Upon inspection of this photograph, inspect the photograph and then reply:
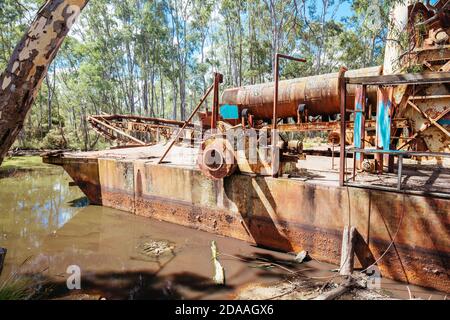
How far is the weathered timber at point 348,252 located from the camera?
468cm

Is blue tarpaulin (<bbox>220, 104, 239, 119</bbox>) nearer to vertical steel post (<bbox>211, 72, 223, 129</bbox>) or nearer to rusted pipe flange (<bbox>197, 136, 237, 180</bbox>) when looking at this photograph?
vertical steel post (<bbox>211, 72, 223, 129</bbox>)

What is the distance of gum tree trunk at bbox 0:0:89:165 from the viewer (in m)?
2.38

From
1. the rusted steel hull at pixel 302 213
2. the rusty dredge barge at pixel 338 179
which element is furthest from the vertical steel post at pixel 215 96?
the rusted steel hull at pixel 302 213

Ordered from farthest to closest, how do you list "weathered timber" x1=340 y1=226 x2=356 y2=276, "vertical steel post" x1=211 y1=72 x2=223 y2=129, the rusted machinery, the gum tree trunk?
the rusted machinery
"vertical steel post" x1=211 y1=72 x2=223 y2=129
"weathered timber" x1=340 y1=226 x2=356 y2=276
the gum tree trunk

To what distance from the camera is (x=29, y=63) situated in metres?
2.46

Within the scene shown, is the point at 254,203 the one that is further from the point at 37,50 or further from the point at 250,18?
the point at 250,18

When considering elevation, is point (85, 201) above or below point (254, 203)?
below

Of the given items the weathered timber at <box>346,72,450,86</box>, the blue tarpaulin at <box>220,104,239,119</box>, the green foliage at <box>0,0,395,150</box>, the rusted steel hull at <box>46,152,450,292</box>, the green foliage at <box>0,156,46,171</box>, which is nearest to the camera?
the weathered timber at <box>346,72,450,86</box>

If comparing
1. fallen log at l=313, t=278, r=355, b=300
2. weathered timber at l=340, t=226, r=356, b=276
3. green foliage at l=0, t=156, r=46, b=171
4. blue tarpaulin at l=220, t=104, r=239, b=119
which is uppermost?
blue tarpaulin at l=220, t=104, r=239, b=119

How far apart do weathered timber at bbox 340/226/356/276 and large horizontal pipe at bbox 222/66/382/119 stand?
Result: 16.7 feet

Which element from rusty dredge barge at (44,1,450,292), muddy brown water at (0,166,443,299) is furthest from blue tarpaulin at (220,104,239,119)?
muddy brown water at (0,166,443,299)
